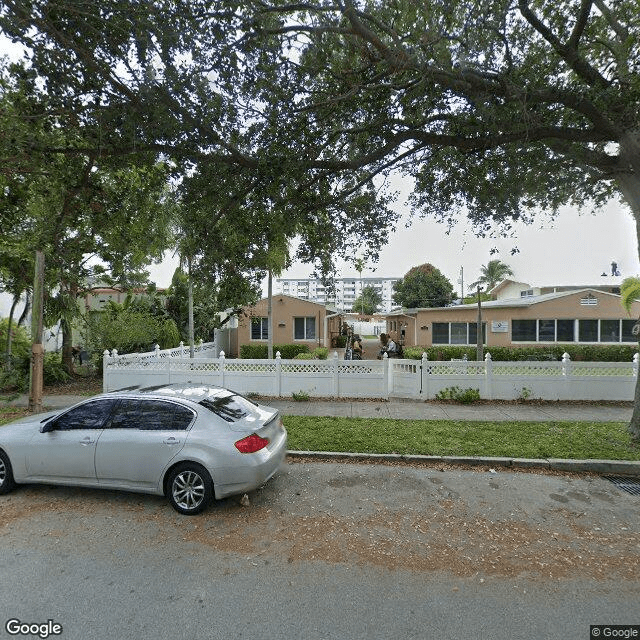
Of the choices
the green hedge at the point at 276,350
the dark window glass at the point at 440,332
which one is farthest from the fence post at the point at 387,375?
the dark window glass at the point at 440,332

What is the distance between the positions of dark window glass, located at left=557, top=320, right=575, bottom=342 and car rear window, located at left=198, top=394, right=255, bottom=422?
64.4 feet

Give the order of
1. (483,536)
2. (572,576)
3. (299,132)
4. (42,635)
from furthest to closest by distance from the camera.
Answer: (299,132)
(483,536)
(572,576)
(42,635)

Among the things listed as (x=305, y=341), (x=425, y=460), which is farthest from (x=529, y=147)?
(x=305, y=341)

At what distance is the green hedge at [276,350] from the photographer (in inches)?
784

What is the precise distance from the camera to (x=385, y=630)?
263 cm

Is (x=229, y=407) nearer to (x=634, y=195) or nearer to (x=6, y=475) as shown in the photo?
(x=6, y=475)

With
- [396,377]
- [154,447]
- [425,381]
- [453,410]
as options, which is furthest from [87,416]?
[425,381]

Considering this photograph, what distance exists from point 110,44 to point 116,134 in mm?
1241

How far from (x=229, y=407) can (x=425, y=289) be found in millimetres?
46230

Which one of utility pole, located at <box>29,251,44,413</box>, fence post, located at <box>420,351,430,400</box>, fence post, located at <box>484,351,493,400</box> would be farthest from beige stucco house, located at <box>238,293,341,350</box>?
utility pole, located at <box>29,251,44,413</box>

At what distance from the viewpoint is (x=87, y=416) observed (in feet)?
15.7

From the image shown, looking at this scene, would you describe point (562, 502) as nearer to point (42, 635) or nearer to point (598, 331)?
point (42, 635)

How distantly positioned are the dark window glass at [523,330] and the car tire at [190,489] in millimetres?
19427

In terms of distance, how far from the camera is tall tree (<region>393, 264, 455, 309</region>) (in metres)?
47.8
